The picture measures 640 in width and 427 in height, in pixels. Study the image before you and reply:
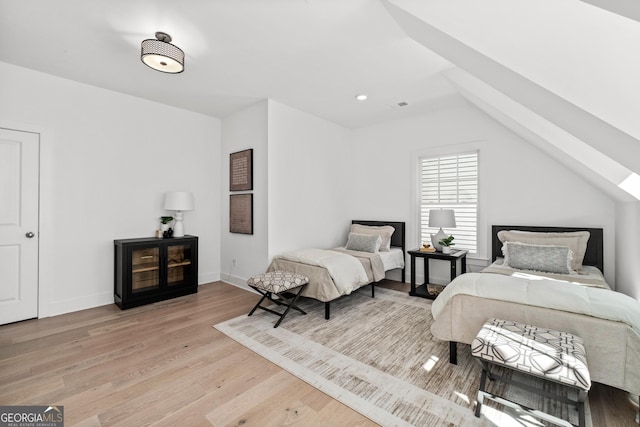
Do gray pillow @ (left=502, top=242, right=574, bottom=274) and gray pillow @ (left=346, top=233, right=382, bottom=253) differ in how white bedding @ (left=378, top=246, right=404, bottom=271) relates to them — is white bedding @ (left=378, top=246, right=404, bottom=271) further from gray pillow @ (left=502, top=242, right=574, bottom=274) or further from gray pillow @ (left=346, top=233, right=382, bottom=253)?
gray pillow @ (left=502, top=242, right=574, bottom=274)

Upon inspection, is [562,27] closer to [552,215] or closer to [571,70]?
[571,70]

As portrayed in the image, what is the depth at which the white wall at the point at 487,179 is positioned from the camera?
346cm

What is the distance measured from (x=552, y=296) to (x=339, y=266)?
2.03 m

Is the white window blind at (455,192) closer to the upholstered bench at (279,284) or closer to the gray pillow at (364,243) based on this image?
the gray pillow at (364,243)

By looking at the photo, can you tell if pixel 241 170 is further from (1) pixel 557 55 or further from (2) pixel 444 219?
(1) pixel 557 55

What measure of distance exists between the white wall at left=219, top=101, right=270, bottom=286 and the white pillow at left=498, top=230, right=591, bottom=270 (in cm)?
327

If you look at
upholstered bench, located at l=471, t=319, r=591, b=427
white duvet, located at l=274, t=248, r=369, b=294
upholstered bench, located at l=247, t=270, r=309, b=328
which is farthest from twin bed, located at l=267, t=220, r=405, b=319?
upholstered bench, located at l=471, t=319, r=591, b=427

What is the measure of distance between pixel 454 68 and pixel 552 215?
2250mm

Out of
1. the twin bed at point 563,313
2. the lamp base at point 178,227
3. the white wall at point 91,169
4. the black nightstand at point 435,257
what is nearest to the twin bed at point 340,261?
the black nightstand at point 435,257

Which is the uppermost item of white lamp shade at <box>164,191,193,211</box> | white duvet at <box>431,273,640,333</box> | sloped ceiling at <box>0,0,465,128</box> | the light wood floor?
sloped ceiling at <box>0,0,465,128</box>

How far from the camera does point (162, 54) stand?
243cm

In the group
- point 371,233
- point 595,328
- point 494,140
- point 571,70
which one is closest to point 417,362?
point 595,328

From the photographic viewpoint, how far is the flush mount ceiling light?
240 cm

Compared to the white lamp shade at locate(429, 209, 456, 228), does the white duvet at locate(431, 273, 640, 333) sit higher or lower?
lower
